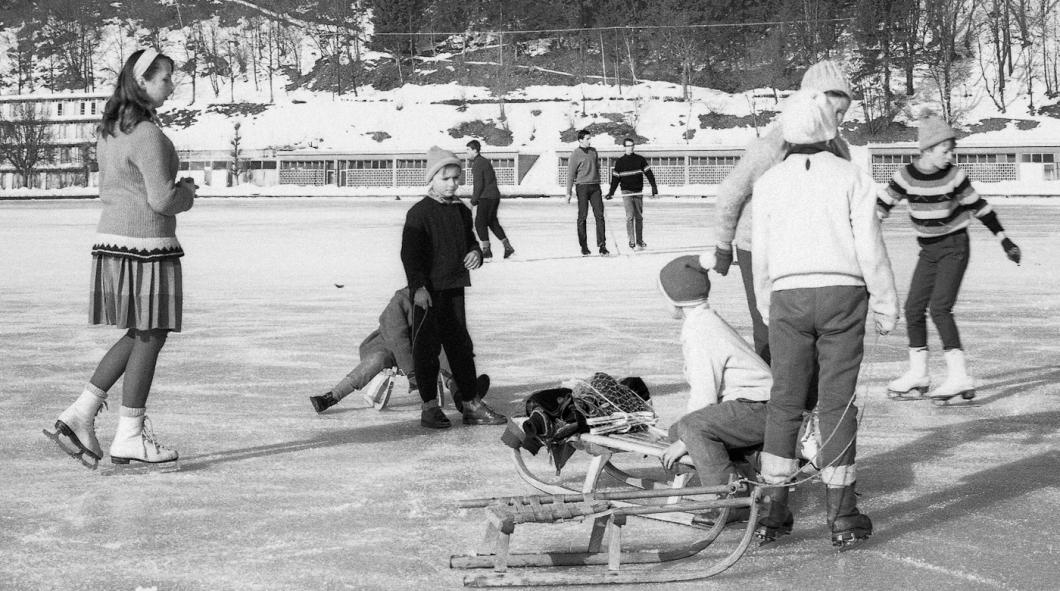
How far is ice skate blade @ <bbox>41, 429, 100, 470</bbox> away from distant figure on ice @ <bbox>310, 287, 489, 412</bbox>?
144 centimetres

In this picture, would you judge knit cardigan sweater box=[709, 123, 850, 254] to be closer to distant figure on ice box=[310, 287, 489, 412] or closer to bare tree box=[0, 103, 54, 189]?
distant figure on ice box=[310, 287, 489, 412]

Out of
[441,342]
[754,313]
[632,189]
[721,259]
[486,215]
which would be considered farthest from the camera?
[632,189]

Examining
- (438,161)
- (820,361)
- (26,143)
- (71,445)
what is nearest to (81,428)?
(71,445)

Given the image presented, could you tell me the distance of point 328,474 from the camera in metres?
5.16

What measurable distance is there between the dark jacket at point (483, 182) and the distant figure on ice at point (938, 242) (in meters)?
10.8

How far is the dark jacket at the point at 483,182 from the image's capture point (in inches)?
685

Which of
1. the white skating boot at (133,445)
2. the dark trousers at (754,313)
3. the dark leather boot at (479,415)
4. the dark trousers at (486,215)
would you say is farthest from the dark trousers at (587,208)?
the white skating boot at (133,445)

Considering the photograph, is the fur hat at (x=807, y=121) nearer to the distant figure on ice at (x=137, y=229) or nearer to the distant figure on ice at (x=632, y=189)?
the distant figure on ice at (x=137, y=229)

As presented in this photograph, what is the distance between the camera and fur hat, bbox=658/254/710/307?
4.44m

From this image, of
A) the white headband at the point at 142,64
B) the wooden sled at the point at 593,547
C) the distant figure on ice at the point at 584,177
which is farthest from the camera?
the distant figure on ice at the point at 584,177

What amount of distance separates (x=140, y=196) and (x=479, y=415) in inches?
79.1

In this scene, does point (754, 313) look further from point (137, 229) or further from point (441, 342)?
point (137, 229)

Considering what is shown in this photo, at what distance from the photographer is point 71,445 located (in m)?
5.09

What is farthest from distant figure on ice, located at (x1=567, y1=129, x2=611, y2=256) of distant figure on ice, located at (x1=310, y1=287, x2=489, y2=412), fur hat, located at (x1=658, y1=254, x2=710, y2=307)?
fur hat, located at (x1=658, y1=254, x2=710, y2=307)
